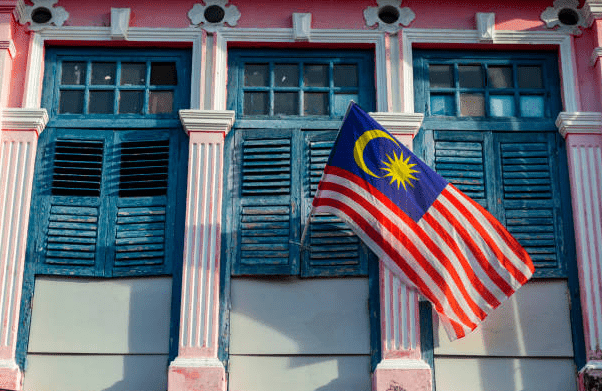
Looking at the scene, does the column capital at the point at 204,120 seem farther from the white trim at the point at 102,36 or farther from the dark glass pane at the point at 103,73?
the dark glass pane at the point at 103,73

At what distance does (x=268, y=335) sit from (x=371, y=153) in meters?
1.93

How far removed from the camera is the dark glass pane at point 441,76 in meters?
10.7

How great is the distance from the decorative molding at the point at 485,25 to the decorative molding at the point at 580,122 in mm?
1131

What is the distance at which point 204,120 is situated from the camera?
1023cm

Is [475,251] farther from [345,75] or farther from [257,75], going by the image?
[257,75]

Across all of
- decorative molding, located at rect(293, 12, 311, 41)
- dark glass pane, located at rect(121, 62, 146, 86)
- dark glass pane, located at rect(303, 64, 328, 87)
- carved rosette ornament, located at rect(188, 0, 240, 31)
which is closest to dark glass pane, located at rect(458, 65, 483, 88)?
dark glass pane, located at rect(303, 64, 328, 87)

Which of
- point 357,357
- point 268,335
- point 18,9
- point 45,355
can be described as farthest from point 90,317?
point 18,9

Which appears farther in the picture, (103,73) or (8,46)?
(103,73)

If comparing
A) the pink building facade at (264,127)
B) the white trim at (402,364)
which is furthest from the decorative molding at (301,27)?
the white trim at (402,364)

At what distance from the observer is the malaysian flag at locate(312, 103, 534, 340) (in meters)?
9.33

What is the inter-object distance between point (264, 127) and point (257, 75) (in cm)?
63

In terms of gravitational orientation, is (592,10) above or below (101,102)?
above

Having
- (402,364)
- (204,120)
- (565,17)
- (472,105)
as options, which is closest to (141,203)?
(204,120)

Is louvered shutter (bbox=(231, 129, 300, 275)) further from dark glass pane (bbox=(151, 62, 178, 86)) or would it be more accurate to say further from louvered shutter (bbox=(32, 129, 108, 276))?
louvered shutter (bbox=(32, 129, 108, 276))
